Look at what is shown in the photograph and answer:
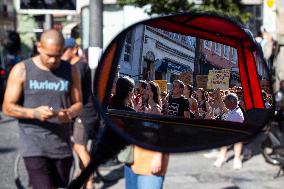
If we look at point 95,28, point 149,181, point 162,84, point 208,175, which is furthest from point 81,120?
point 162,84

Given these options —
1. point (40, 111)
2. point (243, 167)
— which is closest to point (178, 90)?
point (40, 111)

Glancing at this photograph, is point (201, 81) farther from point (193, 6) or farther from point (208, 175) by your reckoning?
point (193, 6)

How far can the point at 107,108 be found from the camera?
1.07 meters

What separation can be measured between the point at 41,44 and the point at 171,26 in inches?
107

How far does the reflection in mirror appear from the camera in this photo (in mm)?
1095

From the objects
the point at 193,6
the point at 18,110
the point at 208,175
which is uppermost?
the point at 193,6

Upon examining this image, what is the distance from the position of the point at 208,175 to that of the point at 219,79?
556cm

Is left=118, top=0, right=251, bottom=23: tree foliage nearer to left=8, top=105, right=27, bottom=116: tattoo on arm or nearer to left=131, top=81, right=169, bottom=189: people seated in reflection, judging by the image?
left=8, top=105, right=27, bottom=116: tattoo on arm

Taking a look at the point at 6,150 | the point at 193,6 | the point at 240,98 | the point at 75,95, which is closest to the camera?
the point at 240,98

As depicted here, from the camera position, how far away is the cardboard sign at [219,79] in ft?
3.60

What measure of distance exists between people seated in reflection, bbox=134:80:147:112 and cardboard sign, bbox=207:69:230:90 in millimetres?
134

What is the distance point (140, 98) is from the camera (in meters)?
1.12

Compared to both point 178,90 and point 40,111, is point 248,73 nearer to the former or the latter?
point 178,90

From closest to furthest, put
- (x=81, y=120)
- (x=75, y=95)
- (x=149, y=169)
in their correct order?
1. (x=149, y=169)
2. (x=75, y=95)
3. (x=81, y=120)
